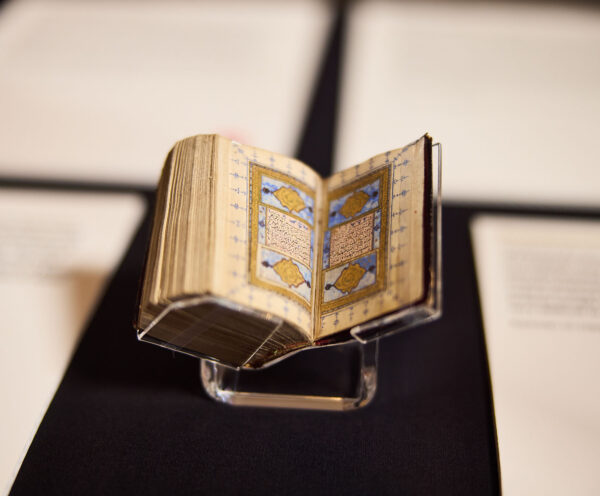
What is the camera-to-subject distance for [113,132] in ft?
2.98

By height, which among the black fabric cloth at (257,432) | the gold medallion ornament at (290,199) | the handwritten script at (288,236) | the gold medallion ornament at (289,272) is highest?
the gold medallion ornament at (290,199)

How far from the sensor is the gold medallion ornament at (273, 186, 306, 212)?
54 centimetres

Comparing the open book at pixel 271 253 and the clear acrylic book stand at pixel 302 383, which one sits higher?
the open book at pixel 271 253

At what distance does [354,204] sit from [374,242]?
6cm

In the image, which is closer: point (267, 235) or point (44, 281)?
point (267, 235)

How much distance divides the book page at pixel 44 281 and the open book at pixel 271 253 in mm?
194

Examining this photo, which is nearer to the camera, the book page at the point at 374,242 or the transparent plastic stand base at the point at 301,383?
the book page at the point at 374,242

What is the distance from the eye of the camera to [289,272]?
19.8 inches

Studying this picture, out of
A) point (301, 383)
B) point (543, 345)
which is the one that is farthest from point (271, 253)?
point (543, 345)

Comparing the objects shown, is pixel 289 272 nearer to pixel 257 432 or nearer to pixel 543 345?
pixel 257 432

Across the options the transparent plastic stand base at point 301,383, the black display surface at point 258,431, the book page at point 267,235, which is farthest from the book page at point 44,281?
the book page at point 267,235

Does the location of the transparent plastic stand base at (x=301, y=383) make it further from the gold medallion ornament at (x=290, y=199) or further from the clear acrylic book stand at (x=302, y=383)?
the gold medallion ornament at (x=290, y=199)

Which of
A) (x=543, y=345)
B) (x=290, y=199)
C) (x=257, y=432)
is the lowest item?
(x=257, y=432)

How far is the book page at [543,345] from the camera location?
21.6 inches
